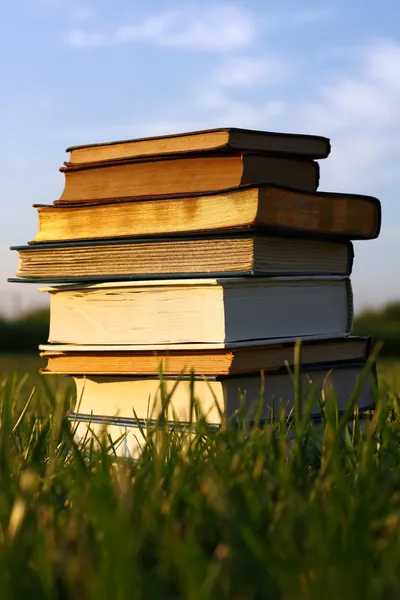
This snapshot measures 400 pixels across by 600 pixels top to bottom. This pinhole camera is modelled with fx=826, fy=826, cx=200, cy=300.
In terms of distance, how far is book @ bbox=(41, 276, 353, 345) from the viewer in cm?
253

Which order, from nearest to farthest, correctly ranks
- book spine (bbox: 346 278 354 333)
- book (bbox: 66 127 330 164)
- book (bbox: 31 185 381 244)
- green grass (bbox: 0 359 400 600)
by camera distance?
green grass (bbox: 0 359 400 600)
book (bbox: 31 185 381 244)
book (bbox: 66 127 330 164)
book spine (bbox: 346 278 354 333)

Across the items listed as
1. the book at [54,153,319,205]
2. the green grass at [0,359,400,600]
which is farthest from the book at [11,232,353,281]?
the green grass at [0,359,400,600]

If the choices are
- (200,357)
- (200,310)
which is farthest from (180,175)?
(200,357)

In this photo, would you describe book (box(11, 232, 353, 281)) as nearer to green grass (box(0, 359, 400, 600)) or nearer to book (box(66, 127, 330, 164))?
book (box(66, 127, 330, 164))

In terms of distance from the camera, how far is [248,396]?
8.55 ft

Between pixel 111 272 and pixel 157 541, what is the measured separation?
1.65 meters

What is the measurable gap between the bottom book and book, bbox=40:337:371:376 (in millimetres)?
40

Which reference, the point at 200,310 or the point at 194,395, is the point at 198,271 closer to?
the point at 200,310

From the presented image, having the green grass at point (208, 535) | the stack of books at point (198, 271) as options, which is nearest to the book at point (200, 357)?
the stack of books at point (198, 271)

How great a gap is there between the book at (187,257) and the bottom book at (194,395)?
346 millimetres

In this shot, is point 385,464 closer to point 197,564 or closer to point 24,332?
point 197,564

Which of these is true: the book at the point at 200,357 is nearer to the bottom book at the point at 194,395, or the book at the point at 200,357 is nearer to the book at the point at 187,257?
the bottom book at the point at 194,395

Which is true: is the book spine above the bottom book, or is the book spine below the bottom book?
above

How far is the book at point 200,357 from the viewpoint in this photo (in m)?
2.50
